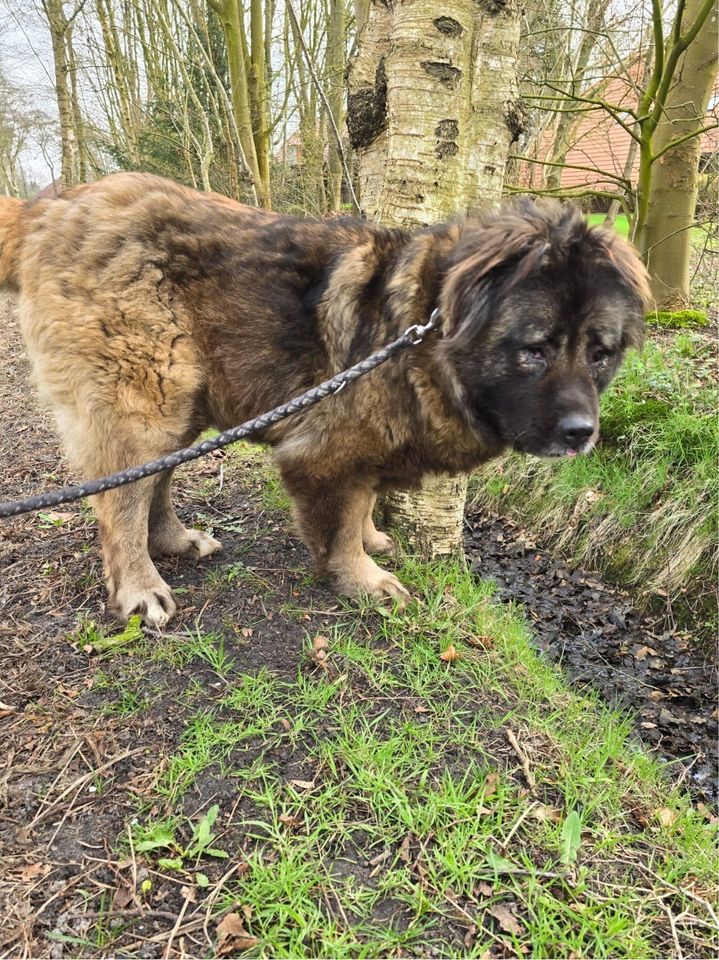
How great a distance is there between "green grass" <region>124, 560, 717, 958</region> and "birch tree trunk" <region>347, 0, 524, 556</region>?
114cm

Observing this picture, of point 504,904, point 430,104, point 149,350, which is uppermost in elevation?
point 430,104

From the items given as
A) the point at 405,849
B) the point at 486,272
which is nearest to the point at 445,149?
the point at 486,272

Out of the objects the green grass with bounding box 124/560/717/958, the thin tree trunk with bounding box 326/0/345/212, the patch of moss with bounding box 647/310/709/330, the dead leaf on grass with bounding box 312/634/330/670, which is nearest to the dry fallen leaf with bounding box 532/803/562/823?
the green grass with bounding box 124/560/717/958

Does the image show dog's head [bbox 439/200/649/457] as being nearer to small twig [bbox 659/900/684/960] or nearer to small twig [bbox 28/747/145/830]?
small twig [bbox 659/900/684/960]

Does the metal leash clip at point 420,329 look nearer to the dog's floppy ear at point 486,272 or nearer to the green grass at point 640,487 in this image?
the dog's floppy ear at point 486,272

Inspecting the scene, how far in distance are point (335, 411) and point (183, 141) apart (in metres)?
11.8

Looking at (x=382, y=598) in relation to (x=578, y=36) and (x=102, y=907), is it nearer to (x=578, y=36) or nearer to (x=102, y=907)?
(x=102, y=907)

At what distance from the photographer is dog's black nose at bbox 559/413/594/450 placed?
2.63 metres

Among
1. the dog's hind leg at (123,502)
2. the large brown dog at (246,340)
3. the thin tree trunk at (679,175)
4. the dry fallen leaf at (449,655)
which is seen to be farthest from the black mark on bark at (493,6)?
the thin tree trunk at (679,175)

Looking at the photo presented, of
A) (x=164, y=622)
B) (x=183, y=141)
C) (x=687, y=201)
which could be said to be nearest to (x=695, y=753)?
(x=164, y=622)

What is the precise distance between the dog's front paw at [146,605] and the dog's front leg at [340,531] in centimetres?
77

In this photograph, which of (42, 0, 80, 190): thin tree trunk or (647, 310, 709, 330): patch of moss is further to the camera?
(42, 0, 80, 190): thin tree trunk

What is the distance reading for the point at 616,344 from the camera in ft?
9.34

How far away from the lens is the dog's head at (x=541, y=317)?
2.64m
